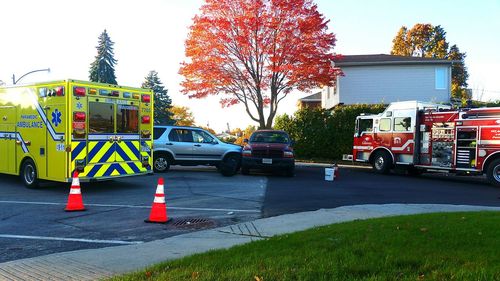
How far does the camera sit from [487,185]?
629 inches

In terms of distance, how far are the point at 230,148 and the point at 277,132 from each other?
6.48ft

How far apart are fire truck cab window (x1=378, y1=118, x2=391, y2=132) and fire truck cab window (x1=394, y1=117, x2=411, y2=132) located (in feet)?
1.21

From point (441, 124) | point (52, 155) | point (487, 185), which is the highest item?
point (441, 124)

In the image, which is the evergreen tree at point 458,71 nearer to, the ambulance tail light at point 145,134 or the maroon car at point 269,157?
the maroon car at point 269,157

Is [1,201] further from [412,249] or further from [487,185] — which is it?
[487,185]

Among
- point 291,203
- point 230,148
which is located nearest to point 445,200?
point 291,203

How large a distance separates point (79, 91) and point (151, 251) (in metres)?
6.80

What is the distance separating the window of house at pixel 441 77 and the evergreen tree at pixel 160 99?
36429 millimetres

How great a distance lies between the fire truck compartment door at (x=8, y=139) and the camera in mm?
13211

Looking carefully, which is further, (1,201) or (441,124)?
(441,124)

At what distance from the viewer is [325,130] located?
86.0ft

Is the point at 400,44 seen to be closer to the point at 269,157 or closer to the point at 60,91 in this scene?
the point at 269,157

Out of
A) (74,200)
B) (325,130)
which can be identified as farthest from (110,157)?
(325,130)

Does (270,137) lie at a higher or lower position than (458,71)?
lower
